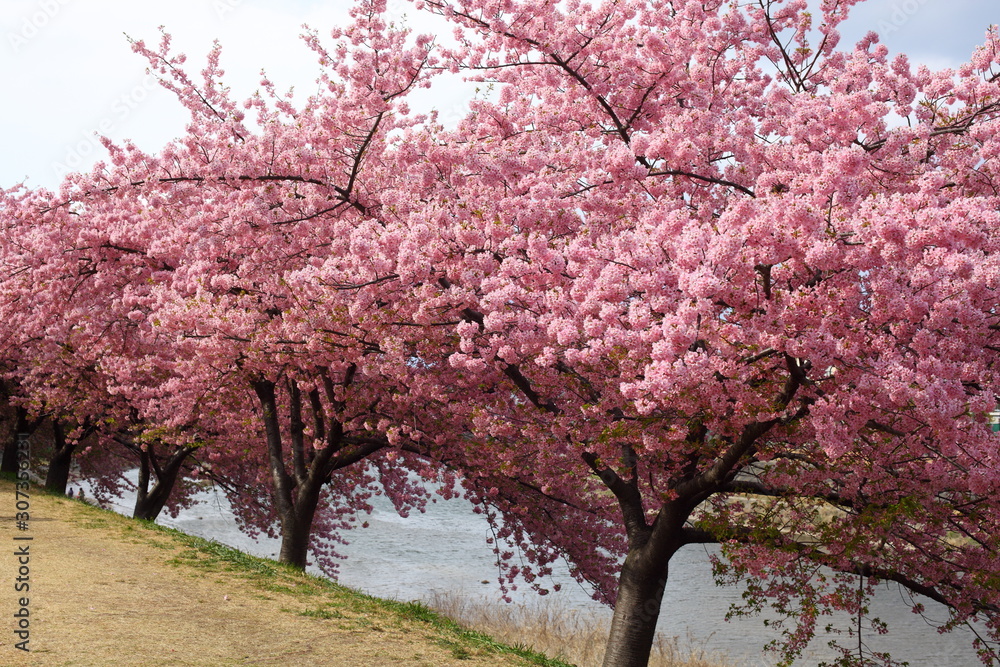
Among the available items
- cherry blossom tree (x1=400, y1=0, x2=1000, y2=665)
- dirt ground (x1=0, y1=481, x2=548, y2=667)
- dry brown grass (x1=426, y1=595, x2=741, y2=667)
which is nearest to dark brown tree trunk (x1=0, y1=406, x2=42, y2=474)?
dirt ground (x1=0, y1=481, x2=548, y2=667)

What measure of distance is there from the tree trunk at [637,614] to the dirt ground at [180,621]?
124 centimetres

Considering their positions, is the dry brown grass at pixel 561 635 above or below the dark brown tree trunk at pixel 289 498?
below

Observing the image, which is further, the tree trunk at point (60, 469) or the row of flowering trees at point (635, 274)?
the tree trunk at point (60, 469)

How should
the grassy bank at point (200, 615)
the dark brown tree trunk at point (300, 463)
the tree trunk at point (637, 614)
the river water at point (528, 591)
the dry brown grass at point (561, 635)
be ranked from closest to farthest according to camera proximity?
the grassy bank at point (200, 615), the tree trunk at point (637, 614), the dark brown tree trunk at point (300, 463), the dry brown grass at point (561, 635), the river water at point (528, 591)

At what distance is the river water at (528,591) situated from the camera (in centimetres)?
1745

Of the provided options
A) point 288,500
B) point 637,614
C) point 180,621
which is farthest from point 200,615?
point 288,500

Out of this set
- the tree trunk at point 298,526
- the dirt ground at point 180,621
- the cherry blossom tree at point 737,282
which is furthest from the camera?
the tree trunk at point 298,526

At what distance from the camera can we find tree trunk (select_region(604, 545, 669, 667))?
8.66 m

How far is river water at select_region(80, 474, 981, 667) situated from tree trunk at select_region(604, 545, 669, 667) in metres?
6.51

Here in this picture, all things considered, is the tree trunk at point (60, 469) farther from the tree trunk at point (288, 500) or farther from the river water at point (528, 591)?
the tree trunk at point (288, 500)

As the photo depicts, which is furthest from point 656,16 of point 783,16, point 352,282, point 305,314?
point 305,314

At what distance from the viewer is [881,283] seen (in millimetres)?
5062

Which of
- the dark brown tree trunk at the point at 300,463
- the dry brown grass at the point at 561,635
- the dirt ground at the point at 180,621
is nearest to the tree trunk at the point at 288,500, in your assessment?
the dark brown tree trunk at the point at 300,463

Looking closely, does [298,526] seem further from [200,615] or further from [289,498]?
[200,615]
